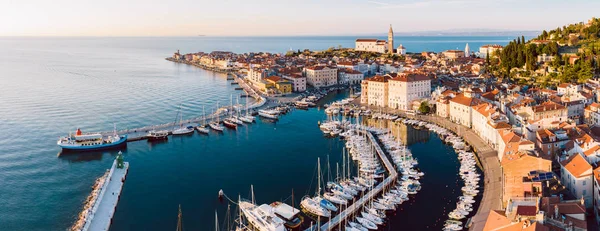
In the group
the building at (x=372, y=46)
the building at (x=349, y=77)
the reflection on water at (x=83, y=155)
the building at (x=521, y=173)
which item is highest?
the building at (x=372, y=46)

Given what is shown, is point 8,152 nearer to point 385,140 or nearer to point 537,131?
point 385,140

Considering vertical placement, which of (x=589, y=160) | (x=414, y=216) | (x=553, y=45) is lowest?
(x=414, y=216)

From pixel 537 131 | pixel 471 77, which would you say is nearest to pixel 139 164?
pixel 537 131

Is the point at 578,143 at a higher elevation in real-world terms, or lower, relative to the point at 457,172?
higher

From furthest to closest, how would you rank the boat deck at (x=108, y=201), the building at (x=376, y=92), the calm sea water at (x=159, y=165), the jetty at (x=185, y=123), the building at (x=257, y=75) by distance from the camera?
1. the building at (x=257, y=75)
2. the building at (x=376, y=92)
3. the jetty at (x=185, y=123)
4. the calm sea water at (x=159, y=165)
5. the boat deck at (x=108, y=201)

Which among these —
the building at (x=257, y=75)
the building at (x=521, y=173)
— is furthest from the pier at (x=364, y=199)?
the building at (x=257, y=75)

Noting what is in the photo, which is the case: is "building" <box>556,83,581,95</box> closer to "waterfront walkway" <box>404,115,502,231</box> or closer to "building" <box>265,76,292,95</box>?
"waterfront walkway" <box>404,115,502,231</box>

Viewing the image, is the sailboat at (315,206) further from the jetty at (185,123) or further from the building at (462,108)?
the building at (462,108)
